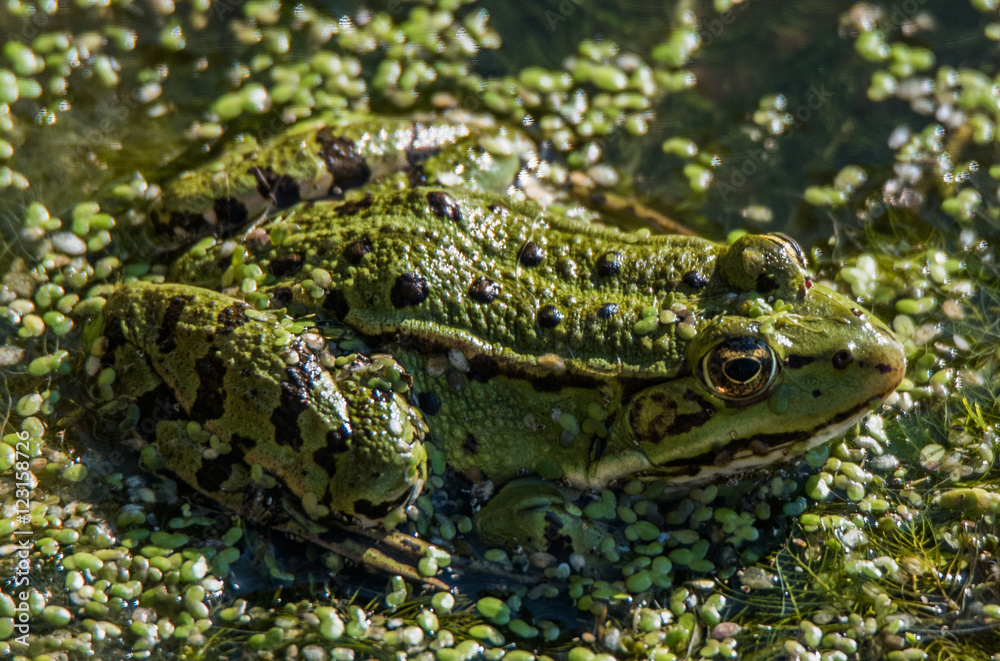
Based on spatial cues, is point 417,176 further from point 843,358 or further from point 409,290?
point 843,358

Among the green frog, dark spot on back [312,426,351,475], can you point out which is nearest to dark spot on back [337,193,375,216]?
the green frog

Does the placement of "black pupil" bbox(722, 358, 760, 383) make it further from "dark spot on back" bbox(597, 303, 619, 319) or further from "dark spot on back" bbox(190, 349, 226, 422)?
"dark spot on back" bbox(190, 349, 226, 422)

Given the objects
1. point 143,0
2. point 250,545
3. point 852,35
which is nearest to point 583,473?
point 250,545

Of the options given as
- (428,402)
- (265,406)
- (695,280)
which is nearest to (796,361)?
(695,280)

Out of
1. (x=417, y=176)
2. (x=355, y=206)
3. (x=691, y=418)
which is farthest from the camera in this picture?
(x=417, y=176)

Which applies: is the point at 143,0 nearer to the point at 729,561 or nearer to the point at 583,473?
the point at 583,473

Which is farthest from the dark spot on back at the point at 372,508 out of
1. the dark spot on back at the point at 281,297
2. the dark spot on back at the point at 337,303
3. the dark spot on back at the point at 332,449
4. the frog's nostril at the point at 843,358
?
the frog's nostril at the point at 843,358

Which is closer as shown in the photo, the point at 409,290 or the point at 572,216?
the point at 409,290
